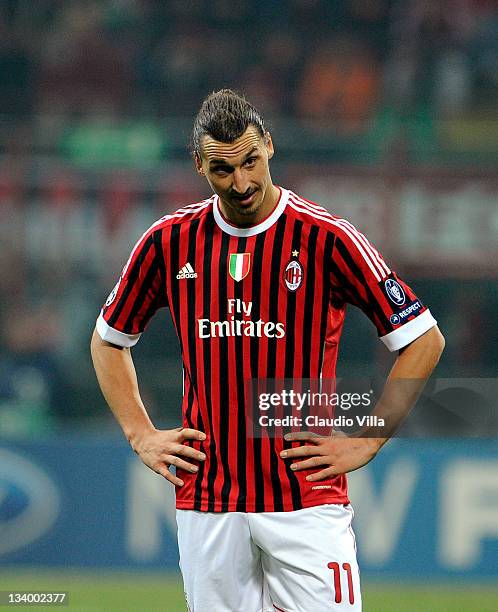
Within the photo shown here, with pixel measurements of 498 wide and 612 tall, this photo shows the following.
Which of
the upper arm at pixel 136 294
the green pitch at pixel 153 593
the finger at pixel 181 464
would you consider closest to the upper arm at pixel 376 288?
the upper arm at pixel 136 294

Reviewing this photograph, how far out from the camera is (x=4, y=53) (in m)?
10.5

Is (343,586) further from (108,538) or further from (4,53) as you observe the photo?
A: (4,53)

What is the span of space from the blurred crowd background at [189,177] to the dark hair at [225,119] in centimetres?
459

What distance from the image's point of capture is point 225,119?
3.13 metres

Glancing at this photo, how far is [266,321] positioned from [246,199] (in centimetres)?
33

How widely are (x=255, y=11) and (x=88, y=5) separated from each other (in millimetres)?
1509

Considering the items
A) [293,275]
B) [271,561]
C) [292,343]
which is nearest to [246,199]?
[293,275]

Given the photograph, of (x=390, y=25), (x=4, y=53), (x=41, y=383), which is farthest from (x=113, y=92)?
(x=41, y=383)

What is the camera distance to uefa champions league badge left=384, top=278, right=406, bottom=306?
3.22m

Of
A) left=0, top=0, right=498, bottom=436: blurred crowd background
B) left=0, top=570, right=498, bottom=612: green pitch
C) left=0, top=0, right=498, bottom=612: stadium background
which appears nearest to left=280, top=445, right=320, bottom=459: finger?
left=0, top=570, right=498, bottom=612: green pitch

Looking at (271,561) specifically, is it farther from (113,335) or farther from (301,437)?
(113,335)

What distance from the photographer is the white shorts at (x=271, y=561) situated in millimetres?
3182

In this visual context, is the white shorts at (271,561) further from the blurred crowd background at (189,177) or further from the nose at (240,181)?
the blurred crowd background at (189,177)

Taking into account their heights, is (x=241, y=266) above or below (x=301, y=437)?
above
